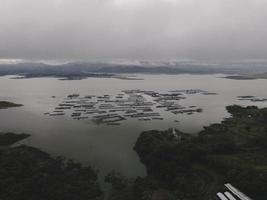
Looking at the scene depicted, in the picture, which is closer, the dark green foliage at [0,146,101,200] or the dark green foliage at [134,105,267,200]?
the dark green foliage at [0,146,101,200]

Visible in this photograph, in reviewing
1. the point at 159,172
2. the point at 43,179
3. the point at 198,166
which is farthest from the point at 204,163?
the point at 43,179

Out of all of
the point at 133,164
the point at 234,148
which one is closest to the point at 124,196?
the point at 133,164

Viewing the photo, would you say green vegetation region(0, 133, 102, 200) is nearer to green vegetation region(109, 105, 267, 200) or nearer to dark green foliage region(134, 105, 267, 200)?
green vegetation region(109, 105, 267, 200)

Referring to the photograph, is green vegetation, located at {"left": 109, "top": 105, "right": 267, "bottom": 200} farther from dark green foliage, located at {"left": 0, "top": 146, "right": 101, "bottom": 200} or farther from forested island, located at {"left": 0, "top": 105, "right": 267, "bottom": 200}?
dark green foliage, located at {"left": 0, "top": 146, "right": 101, "bottom": 200}

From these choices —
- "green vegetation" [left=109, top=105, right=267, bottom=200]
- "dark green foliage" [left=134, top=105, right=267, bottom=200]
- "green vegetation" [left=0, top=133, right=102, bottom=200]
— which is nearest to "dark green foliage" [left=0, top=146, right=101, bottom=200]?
"green vegetation" [left=0, top=133, right=102, bottom=200]

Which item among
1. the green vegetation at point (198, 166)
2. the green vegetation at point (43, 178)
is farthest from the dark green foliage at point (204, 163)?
the green vegetation at point (43, 178)

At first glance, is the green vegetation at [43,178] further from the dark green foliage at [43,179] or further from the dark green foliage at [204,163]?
the dark green foliage at [204,163]

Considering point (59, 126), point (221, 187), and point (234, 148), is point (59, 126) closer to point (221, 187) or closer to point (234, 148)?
point (234, 148)
